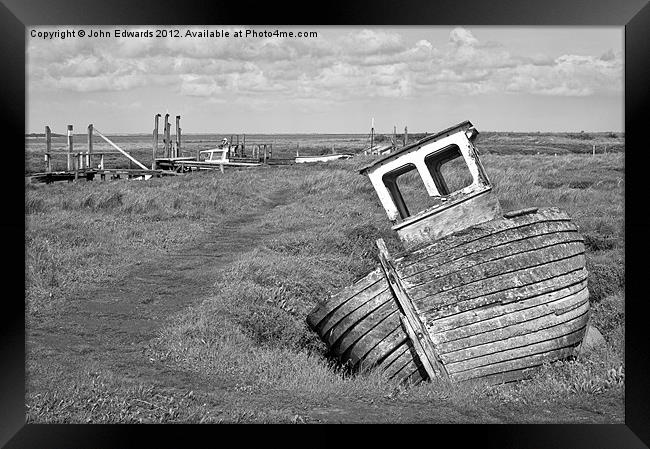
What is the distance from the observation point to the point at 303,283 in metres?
12.0

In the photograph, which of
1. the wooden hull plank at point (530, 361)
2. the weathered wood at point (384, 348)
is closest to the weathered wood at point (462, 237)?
the weathered wood at point (384, 348)

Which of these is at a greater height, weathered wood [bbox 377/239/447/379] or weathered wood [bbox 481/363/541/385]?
weathered wood [bbox 377/239/447/379]

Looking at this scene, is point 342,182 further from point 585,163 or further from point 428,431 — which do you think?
point 428,431

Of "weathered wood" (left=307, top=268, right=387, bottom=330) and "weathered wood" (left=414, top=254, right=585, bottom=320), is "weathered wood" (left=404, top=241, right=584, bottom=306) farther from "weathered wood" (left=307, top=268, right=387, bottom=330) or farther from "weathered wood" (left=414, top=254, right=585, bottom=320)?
"weathered wood" (left=307, top=268, right=387, bottom=330)

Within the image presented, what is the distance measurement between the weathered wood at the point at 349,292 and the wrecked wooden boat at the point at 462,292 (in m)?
0.01

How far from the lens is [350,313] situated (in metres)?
8.62

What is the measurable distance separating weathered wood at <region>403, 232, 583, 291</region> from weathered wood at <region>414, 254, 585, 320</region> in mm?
182

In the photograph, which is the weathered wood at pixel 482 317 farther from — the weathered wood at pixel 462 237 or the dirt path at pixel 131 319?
the dirt path at pixel 131 319

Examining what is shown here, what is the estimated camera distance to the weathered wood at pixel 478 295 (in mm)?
7941

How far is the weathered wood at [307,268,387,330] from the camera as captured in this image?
8559 mm

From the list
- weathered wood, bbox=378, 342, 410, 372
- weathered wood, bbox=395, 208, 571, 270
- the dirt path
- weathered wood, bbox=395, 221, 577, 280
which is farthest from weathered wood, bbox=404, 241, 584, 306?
the dirt path
